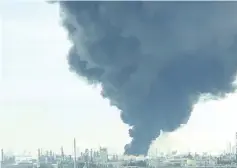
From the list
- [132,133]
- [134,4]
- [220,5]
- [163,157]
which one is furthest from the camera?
[163,157]

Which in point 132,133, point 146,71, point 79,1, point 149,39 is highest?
point 79,1

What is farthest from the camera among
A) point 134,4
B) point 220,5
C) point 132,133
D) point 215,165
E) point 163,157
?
point 163,157

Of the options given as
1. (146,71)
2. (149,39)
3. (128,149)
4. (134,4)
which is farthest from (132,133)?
(134,4)

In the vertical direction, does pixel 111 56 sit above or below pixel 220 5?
below

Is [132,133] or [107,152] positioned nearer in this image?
[132,133]

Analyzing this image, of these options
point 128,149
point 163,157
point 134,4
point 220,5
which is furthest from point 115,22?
point 163,157

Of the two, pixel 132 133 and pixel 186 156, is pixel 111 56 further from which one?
pixel 186 156

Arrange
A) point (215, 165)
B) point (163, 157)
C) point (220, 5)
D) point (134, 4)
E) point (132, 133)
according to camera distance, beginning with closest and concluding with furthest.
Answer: point (220, 5) → point (134, 4) → point (132, 133) → point (215, 165) → point (163, 157)

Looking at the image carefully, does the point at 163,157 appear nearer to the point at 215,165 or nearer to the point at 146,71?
the point at 215,165

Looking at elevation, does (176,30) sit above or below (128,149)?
above
